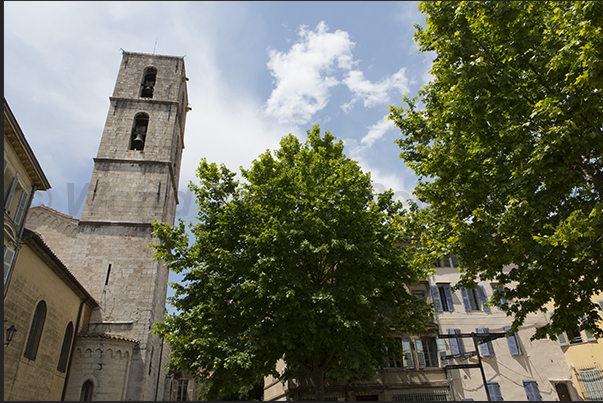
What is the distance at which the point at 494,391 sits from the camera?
18.7 meters

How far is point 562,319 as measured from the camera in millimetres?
8500

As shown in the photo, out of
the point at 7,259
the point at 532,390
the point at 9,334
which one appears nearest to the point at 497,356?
the point at 532,390

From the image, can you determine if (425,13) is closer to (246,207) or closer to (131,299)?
(246,207)

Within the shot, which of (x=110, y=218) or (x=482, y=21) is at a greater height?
(x=110, y=218)

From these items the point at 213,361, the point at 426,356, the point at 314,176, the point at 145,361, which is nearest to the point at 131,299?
the point at 145,361

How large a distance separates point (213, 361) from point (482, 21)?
12.1 meters

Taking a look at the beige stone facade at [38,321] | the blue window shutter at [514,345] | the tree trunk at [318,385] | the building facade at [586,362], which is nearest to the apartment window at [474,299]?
the blue window shutter at [514,345]

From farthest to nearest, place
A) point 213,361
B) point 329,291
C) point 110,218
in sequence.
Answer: point 110,218 < point 329,291 < point 213,361

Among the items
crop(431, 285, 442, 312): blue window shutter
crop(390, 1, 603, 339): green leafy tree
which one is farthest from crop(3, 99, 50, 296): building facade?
crop(431, 285, 442, 312): blue window shutter

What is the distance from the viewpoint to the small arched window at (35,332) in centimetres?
1439

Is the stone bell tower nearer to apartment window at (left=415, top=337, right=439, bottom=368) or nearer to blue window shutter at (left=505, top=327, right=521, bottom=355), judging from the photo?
apartment window at (left=415, top=337, right=439, bottom=368)

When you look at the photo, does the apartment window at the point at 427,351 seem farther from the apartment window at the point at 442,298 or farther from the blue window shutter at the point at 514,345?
the blue window shutter at the point at 514,345

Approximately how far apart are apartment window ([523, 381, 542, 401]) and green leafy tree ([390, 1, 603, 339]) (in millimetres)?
12699

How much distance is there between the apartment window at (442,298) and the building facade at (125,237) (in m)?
16.1
